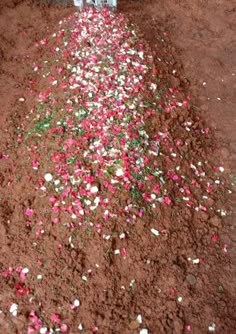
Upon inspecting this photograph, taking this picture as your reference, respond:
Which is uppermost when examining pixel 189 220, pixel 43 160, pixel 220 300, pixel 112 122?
pixel 112 122

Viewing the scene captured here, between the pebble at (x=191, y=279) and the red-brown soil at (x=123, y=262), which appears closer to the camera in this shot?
the red-brown soil at (x=123, y=262)

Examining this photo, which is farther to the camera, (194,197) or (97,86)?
(97,86)

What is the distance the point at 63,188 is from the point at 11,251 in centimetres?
64

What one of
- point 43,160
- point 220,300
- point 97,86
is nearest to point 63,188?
point 43,160

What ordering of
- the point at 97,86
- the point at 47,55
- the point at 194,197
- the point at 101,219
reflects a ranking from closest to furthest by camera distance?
the point at 101,219
the point at 194,197
the point at 97,86
the point at 47,55

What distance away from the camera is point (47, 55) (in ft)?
15.5

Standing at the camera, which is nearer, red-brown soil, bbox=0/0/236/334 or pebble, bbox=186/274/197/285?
red-brown soil, bbox=0/0/236/334

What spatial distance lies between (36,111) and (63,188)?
1.13m

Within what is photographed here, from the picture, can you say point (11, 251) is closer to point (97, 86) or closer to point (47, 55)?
point (97, 86)

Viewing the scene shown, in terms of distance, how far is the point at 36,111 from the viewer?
13.2 feet

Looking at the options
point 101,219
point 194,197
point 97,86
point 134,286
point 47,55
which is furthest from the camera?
point 47,55

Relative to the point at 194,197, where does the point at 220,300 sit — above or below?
below

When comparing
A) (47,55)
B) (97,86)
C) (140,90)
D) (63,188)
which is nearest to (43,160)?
(63,188)

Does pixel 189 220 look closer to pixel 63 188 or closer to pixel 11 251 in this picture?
pixel 63 188
